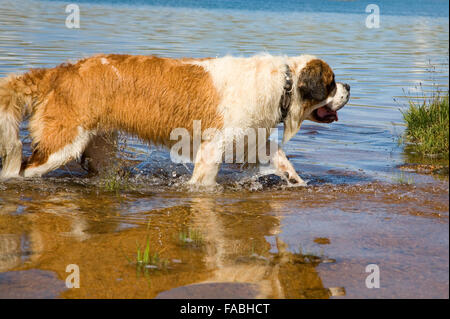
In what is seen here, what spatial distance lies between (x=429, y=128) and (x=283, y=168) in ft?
8.29

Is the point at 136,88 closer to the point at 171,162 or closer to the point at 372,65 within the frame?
Answer: the point at 171,162

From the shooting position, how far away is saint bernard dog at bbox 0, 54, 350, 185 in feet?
19.1

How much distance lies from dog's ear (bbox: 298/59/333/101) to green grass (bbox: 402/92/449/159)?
1.81m

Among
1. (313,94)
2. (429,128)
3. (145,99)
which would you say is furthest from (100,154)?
(429,128)

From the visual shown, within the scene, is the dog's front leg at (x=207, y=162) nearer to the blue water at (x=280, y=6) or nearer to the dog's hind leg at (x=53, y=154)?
the dog's hind leg at (x=53, y=154)

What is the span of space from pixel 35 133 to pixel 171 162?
6.09ft

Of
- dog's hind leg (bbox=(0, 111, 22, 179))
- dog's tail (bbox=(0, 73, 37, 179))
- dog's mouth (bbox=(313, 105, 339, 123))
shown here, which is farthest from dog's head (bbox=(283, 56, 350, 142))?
dog's hind leg (bbox=(0, 111, 22, 179))

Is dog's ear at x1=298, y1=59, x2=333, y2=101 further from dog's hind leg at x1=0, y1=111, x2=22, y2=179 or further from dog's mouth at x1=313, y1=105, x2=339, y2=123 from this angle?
dog's hind leg at x1=0, y1=111, x2=22, y2=179

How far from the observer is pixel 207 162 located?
20.0 feet

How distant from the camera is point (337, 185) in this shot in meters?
6.32

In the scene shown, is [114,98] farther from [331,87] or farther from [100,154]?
[331,87]

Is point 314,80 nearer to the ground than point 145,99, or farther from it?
farther from it

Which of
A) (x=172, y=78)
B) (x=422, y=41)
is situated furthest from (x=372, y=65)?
(x=172, y=78)

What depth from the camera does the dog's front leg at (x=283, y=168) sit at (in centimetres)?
640
